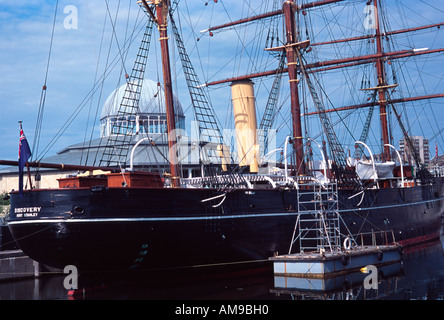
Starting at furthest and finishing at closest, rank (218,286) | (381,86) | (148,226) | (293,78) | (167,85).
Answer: (381,86), (293,78), (167,85), (148,226), (218,286)

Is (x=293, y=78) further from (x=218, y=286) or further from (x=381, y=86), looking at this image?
(x=218, y=286)

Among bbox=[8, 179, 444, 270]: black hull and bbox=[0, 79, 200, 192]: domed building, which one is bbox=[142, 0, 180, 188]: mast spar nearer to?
bbox=[8, 179, 444, 270]: black hull

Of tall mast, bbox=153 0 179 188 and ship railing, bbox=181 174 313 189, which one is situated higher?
tall mast, bbox=153 0 179 188

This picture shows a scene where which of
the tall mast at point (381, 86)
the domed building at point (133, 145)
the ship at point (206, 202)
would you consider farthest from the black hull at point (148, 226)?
the tall mast at point (381, 86)

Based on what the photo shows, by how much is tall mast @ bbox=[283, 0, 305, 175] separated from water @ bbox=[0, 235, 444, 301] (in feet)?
31.3

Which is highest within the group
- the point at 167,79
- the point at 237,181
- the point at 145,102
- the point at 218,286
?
the point at 145,102

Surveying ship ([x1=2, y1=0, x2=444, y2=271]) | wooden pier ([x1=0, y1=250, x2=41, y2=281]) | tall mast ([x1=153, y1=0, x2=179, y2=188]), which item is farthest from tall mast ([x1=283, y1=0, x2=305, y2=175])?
wooden pier ([x1=0, y1=250, x2=41, y2=281])

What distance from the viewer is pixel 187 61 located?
32469 mm

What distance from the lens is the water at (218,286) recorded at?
21422 mm

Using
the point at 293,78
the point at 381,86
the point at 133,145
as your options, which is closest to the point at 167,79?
the point at 293,78

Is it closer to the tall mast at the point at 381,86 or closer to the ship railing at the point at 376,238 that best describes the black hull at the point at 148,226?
the ship railing at the point at 376,238

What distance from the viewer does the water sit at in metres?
21.4

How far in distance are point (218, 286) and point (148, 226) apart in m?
4.14

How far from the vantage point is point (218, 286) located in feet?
77.0
